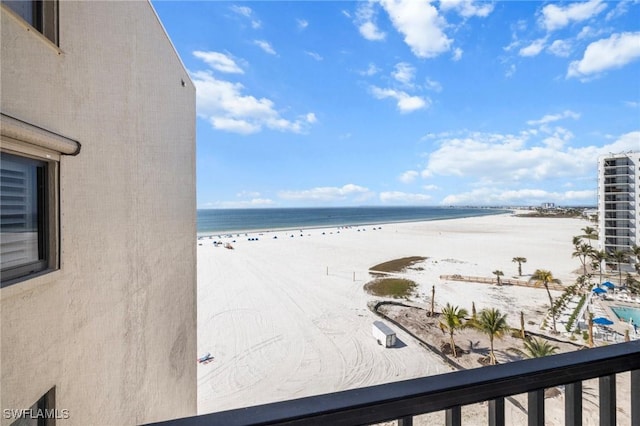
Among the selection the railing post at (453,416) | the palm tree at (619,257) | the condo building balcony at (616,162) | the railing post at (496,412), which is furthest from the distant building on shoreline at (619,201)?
the railing post at (453,416)

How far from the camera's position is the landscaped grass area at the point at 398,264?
21156 mm

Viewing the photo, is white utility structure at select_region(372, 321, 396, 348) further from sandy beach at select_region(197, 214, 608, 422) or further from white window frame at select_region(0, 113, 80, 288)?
white window frame at select_region(0, 113, 80, 288)

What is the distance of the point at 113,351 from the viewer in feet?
8.25

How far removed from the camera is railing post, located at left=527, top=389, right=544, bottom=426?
38.5 inches

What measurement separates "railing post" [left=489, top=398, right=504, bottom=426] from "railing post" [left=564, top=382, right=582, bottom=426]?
305mm

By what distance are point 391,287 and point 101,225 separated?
16153mm

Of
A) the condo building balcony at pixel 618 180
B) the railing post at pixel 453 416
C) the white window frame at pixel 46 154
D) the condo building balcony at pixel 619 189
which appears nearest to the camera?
the railing post at pixel 453 416

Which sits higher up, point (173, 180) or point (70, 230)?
point (173, 180)

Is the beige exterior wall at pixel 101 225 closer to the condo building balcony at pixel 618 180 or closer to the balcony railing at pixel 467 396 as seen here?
the balcony railing at pixel 467 396

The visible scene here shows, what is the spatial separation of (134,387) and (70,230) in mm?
1867

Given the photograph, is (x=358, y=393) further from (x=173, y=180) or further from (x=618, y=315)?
(x=618, y=315)

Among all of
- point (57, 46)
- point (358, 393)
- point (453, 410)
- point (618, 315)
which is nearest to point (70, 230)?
point (57, 46)

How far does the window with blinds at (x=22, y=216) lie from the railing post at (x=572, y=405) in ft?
8.59

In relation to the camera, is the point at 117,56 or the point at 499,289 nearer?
the point at 117,56
